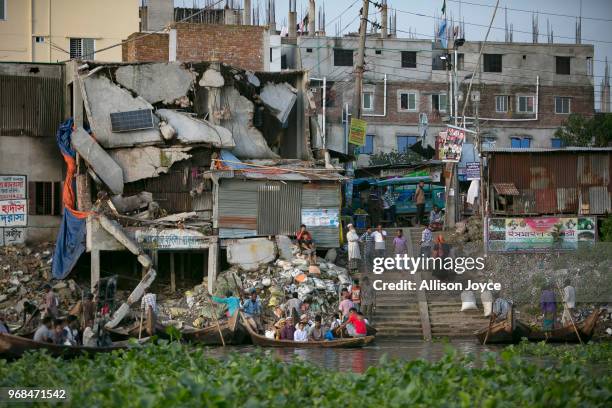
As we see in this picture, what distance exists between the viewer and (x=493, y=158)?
34.3 meters

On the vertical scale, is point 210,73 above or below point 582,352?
above

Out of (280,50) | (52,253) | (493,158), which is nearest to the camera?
(52,253)

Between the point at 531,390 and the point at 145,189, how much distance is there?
20.3m

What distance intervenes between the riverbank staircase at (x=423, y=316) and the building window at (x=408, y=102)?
24908 millimetres

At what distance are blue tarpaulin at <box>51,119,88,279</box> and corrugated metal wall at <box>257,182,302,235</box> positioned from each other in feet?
16.2

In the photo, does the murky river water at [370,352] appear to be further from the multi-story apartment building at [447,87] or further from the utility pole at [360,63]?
the multi-story apartment building at [447,87]

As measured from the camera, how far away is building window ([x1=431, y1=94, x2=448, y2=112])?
54.9 meters

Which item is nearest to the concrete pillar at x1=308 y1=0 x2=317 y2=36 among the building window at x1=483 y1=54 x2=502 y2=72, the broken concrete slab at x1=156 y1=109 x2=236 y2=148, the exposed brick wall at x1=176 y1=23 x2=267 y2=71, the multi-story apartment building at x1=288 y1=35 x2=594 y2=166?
the multi-story apartment building at x1=288 y1=35 x2=594 y2=166

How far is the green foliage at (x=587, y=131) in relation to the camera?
5100cm

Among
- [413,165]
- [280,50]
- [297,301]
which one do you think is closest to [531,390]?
[297,301]

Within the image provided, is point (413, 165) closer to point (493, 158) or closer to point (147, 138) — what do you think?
point (493, 158)

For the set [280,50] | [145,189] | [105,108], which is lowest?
[145,189]

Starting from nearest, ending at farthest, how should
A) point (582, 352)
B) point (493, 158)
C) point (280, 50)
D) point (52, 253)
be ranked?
point (582, 352) → point (52, 253) → point (493, 158) → point (280, 50)

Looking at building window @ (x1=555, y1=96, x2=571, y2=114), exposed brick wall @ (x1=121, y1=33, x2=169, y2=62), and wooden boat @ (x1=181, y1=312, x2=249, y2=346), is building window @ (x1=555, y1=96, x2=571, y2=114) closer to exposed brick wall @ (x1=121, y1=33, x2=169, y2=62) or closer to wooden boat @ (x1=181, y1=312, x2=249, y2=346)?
exposed brick wall @ (x1=121, y1=33, x2=169, y2=62)
